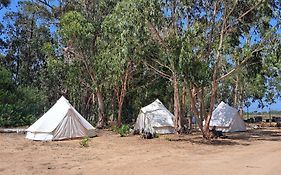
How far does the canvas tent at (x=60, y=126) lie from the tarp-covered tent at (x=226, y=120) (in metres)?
12.1

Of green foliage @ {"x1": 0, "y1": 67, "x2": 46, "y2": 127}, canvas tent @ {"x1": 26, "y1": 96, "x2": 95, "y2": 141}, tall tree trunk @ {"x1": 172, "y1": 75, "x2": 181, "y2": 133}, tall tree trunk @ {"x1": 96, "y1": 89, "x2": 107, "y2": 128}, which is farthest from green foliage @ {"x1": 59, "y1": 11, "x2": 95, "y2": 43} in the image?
tall tree trunk @ {"x1": 172, "y1": 75, "x2": 181, "y2": 133}

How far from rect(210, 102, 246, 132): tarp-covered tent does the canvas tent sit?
12.1 metres

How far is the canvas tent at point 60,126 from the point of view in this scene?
21.5 meters

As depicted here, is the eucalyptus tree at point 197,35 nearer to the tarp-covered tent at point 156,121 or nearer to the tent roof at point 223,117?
the tarp-covered tent at point 156,121

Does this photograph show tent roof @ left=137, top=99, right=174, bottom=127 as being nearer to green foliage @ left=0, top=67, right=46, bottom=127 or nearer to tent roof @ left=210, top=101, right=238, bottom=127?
tent roof @ left=210, top=101, right=238, bottom=127

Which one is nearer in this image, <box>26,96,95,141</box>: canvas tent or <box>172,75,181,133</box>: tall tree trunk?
<box>26,96,95,141</box>: canvas tent

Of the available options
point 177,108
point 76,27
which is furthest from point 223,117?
point 76,27

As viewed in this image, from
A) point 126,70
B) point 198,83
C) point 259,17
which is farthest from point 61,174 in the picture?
point 126,70

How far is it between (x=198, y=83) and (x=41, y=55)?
29.2 meters

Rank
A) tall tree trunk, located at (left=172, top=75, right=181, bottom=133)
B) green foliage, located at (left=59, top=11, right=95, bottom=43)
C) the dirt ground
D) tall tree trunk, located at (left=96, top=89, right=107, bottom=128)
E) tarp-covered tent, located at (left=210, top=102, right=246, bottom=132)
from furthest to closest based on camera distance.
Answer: tall tree trunk, located at (left=96, top=89, right=107, bottom=128) → tarp-covered tent, located at (left=210, top=102, right=246, bottom=132) → green foliage, located at (left=59, top=11, right=95, bottom=43) → tall tree trunk, located at (left=172, top=75, right=181, bottom=133) → the dirt ground

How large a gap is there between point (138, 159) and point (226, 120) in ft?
60.1

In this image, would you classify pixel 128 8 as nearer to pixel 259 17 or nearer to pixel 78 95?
pixel 259 17

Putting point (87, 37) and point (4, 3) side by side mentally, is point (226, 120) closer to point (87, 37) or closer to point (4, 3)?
point (87, 37)

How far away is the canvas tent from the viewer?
2153 centimetres
